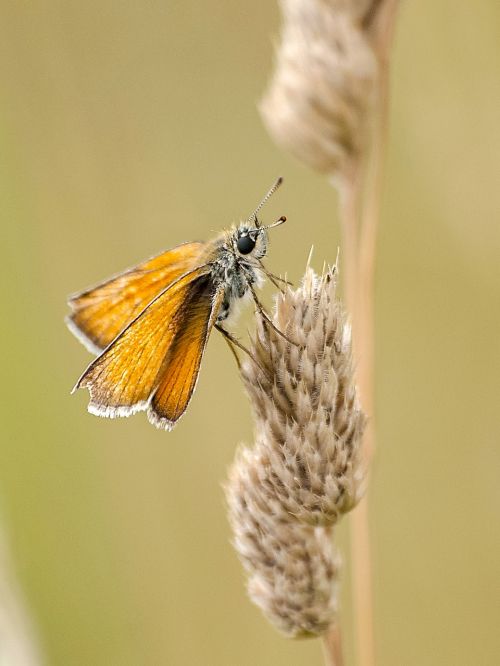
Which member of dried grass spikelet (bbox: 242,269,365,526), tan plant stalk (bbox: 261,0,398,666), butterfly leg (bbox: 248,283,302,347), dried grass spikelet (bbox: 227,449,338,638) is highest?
tan plant stalk (bbox: 261,0,398,666)

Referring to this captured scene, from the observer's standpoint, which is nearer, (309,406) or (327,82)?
(309,406)

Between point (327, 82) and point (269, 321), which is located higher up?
point (327, 82)

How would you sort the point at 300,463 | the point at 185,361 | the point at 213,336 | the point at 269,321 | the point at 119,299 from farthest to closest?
the point at 213,336 < the point at 119,299 < the point at 185,361 < the point at 269,321 < the point at 300,463

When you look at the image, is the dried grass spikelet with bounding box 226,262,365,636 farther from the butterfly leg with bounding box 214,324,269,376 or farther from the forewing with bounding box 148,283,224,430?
the forewing with bounding box 148,283,224,430

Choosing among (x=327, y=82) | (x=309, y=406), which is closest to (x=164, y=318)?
(x=309, y=406)

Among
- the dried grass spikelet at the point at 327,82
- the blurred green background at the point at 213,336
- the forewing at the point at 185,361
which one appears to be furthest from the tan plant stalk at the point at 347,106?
the blurred green background at the point at 213,336

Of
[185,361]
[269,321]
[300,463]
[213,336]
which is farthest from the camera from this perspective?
[213,336]

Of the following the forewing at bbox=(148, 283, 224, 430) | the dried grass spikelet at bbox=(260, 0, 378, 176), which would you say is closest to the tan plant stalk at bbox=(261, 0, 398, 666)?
the dried grass spikelet at bbox=(260, 0, 378, 176)

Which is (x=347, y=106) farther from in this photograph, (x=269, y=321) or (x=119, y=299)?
(x=119, y=299)
